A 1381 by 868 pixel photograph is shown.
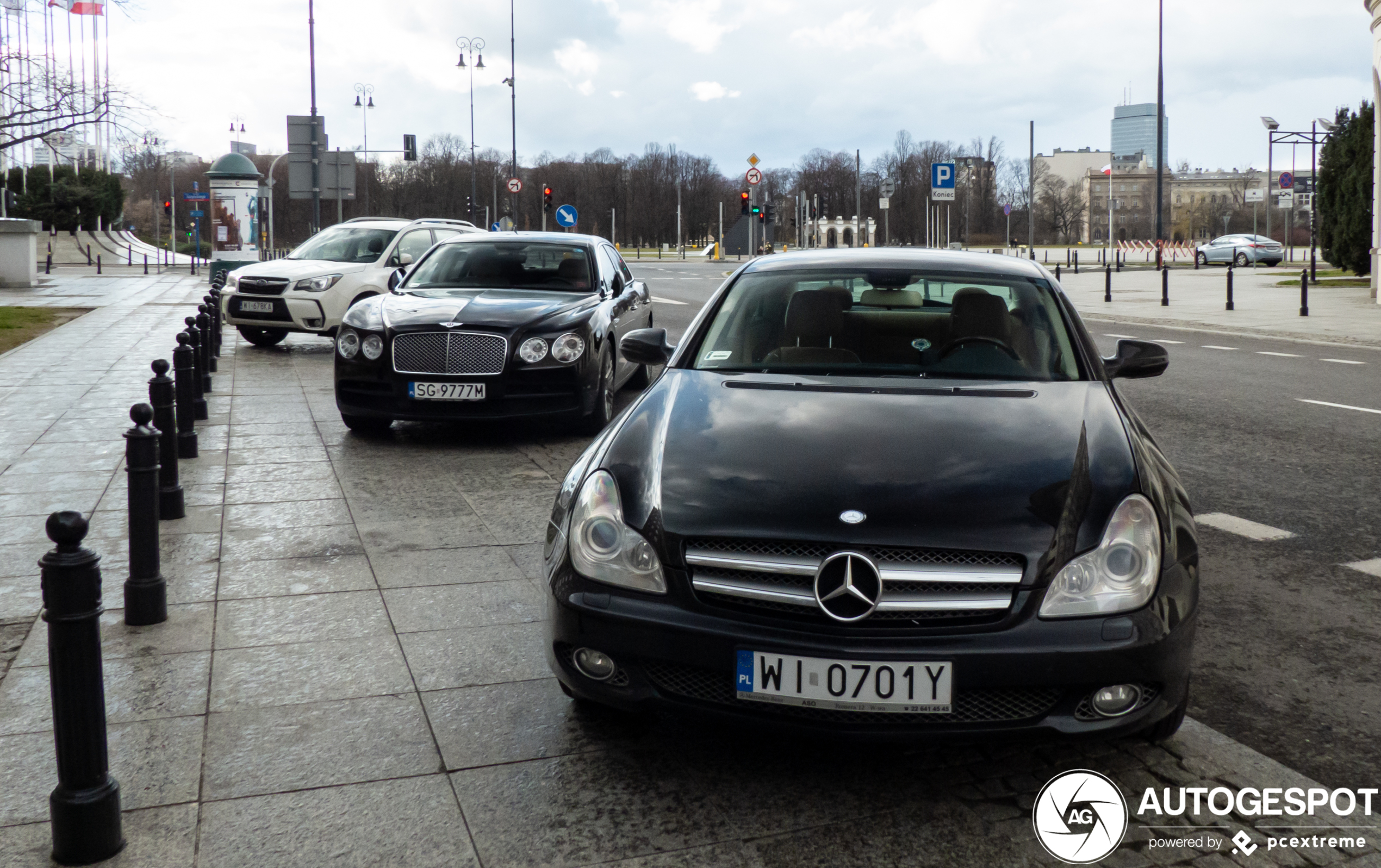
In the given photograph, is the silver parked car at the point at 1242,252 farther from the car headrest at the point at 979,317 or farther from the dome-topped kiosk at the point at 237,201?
the car headrest at the point at 979,317

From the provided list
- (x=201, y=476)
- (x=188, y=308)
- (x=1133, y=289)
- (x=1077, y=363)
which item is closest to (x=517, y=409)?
(x=201, y=476)

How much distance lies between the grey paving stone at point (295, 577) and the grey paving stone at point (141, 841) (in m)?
2.02

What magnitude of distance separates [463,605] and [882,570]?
236 centimetres

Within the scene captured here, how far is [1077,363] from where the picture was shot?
4.27m

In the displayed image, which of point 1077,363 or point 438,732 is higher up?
point 1077,363

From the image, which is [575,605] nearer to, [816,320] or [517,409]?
[816,320]

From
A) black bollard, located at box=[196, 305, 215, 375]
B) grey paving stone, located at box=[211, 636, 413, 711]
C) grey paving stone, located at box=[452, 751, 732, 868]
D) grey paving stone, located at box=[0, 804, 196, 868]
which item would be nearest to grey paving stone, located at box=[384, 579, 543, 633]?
grey paving stone, located at box=[211, 636, 413, 711]

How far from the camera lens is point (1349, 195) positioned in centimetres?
3011

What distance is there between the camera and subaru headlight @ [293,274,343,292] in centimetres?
1605

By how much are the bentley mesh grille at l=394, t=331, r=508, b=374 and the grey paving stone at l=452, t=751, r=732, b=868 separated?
553 centimetres

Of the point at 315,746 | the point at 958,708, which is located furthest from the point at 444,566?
the point at 958,708

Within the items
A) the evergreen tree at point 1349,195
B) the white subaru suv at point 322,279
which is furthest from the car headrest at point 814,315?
the evergreen tree at point 1349,195

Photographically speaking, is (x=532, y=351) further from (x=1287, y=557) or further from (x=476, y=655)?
(x=1287, y=557)

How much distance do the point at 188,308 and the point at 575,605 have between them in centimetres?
2464
